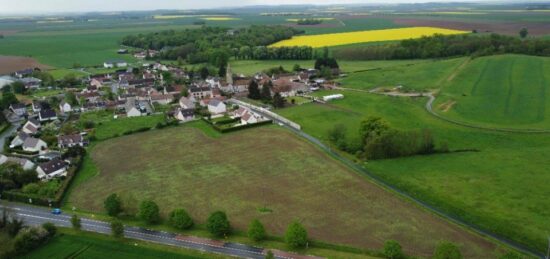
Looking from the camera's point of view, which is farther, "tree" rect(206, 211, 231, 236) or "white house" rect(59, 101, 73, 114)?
"white house" rect(59, 101, 73, 114)

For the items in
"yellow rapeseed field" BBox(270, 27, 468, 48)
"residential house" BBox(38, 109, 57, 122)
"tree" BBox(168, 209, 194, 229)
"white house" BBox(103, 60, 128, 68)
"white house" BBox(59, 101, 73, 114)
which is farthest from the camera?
"yellow rapeseed field" BBox(270, 27, 468, 48)

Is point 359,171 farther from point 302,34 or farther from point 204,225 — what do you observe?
point 302,34

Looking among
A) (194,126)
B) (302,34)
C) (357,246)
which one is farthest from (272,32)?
(357,246)

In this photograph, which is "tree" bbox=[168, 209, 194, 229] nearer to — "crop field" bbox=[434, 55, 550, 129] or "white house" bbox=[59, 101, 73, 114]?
"crop field" bbox=[434, 55, 550, 129]

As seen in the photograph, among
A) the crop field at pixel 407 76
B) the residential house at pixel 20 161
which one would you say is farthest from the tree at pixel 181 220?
the crop field at pixel 407 76

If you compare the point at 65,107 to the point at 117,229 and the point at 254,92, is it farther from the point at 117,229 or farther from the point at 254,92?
the point at 117,229

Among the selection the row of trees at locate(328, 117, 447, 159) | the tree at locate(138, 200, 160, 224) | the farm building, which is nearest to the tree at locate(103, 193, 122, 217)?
the tree at locate(138, 200, 160, 224)

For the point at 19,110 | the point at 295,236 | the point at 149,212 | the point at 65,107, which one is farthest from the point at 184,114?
the point at 295,236
